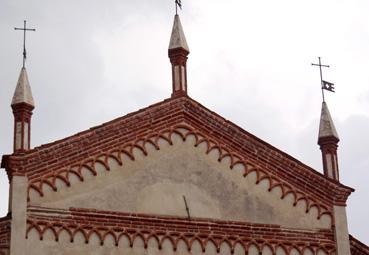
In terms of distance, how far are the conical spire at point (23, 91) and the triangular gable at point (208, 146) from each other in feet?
3.74

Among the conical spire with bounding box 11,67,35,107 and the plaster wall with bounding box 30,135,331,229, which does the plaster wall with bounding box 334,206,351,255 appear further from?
the conical spire with bounding box 11,67,35,107

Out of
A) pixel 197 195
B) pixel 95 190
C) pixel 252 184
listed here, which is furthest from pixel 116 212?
pixel 252 184

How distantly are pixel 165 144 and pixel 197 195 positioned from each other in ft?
4.50

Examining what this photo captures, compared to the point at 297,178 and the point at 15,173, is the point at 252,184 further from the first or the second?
the point at 15,173

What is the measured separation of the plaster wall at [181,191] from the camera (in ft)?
66.5

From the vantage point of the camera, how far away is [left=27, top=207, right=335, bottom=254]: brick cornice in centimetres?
1970

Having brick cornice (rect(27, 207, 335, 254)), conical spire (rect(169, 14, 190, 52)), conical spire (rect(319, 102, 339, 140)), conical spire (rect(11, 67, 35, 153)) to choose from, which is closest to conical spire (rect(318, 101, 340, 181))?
conical spire (rect(319, 102, 339, 140))

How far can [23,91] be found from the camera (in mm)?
20609

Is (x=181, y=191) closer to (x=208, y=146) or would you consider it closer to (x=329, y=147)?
(x=208, y=146)

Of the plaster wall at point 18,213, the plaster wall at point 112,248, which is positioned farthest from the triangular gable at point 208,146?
the plaster wall at point 112,248

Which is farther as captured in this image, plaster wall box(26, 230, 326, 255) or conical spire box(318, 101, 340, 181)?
conical spire box(318, 101, 340, 181)

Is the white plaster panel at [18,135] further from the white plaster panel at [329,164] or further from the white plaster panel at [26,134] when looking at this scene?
the white plaster panel at [329,164]

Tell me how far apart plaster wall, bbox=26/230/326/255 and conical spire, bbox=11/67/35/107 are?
9.67 feet

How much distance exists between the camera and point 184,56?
22.4 metres
